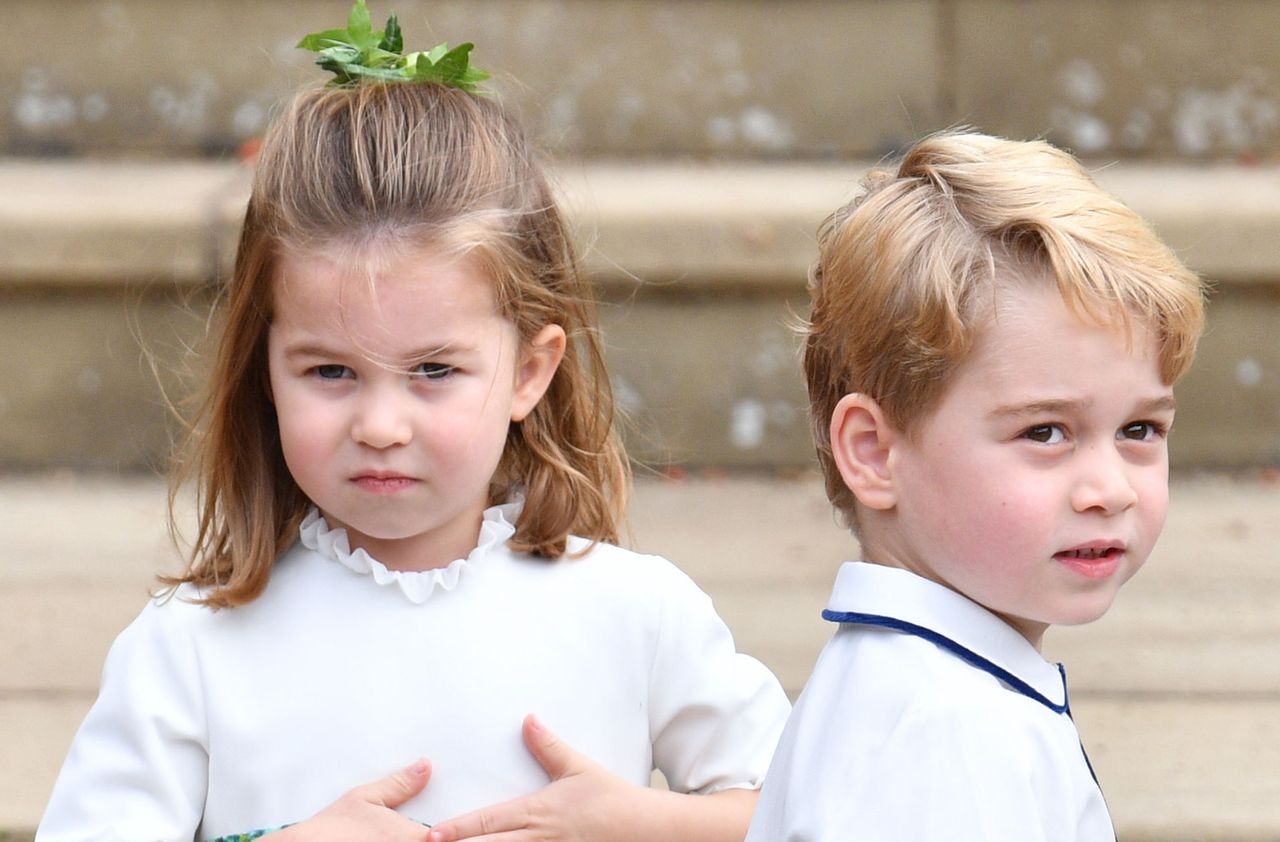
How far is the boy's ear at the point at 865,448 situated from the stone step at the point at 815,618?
46.5 inches

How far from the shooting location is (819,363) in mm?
1790

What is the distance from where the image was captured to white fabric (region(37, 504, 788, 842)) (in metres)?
1.89

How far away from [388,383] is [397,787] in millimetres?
446

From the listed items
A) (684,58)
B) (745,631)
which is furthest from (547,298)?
(684,58)

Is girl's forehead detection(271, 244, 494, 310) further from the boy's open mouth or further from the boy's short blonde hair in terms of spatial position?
the boy's open mouth

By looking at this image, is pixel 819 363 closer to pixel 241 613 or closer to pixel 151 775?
pixel 241 613

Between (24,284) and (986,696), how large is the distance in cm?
330

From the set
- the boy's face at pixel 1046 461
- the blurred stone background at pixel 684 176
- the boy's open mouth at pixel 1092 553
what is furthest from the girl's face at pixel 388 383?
the blurred stone background at pixel 684 176

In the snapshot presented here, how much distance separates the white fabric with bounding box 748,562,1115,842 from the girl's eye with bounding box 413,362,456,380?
511 millimetres

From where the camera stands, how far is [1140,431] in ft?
5.29

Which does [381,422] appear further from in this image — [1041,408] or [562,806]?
[1041,408]

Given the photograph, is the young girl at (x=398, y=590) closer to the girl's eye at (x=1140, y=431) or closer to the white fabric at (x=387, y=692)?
the white fabric at (x=387, y=692)

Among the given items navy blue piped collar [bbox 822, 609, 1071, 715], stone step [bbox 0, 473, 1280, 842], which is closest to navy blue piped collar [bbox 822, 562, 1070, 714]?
navy blue piped collar [bbox 822, 609, 1071, 715]

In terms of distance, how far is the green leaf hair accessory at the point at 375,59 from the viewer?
2.02 metres
